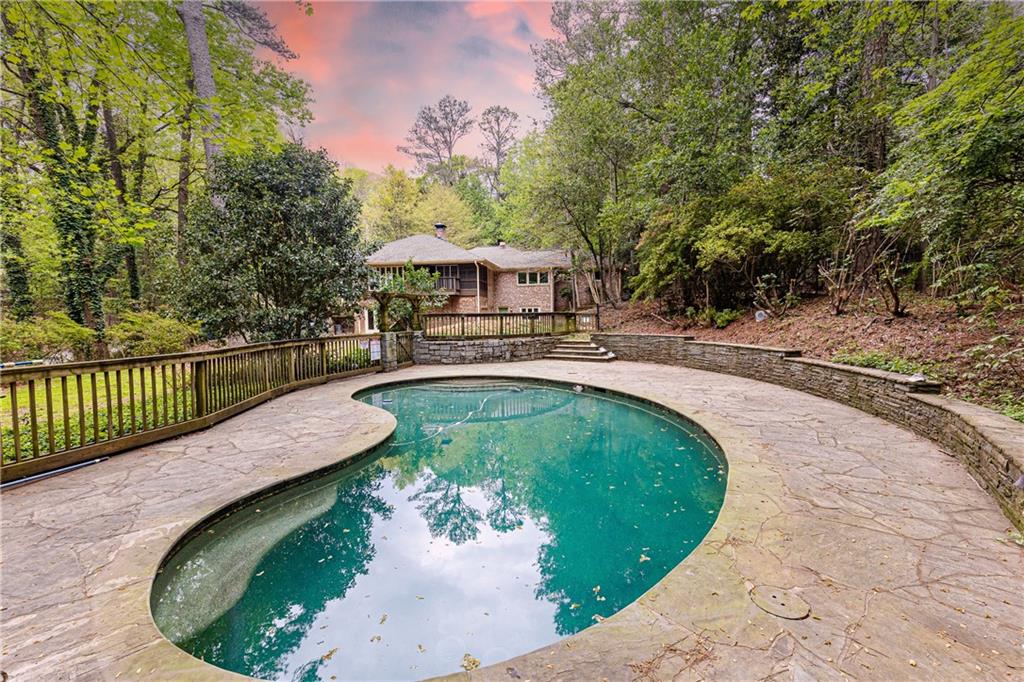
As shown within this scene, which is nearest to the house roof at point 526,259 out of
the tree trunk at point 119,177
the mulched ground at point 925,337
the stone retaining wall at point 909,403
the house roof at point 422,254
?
the house roof at point 422,254

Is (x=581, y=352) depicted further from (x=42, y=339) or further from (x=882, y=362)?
(x=42, y=339)

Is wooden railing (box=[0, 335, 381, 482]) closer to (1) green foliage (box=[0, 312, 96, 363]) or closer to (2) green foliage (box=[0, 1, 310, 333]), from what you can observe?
A: (1) green foliage (box=[0, 312, 96, 363])

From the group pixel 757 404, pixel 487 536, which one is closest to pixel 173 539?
pixel 487 536

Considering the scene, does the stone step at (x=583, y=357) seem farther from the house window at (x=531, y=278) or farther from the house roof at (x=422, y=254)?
the house window at (x=531, y=278)

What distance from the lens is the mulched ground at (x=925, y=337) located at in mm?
4725

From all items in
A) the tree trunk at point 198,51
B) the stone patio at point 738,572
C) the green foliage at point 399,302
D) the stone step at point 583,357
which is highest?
the tree trunk at point 198,51

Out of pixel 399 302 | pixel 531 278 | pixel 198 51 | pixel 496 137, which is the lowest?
pixel 399 302

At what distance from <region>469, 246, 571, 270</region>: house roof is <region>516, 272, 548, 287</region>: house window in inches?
23.8

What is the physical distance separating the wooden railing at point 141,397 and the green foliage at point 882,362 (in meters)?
9.51

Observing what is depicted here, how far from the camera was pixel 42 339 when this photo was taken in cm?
716

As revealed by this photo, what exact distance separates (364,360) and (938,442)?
10190 mm

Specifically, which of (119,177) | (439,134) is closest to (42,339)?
(119,177)

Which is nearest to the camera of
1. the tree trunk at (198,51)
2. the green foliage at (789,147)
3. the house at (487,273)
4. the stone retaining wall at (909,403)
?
the stone retaining wall at (909,403)

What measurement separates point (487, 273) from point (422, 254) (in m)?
3.89
